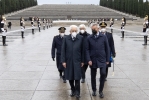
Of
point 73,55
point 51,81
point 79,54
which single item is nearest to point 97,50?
point 79,54

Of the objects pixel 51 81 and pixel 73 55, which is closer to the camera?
pixel 73 55

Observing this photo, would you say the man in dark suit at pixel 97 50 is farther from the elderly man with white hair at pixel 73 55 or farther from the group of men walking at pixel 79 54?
the elderly man with white hair at pixel 73 55

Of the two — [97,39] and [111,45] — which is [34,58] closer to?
→ [111,45]

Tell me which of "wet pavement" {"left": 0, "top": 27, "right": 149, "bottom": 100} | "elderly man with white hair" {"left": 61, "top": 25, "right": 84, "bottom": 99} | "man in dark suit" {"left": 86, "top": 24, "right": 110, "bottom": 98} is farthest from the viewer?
"wet pavement" {"left": 0, "top": 27, "right": 149, "bottom": 100}

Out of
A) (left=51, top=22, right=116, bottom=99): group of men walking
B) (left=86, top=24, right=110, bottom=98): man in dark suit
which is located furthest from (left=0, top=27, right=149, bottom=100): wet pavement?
(left=86, top=24, right=110, bottom=98): man in dark suit

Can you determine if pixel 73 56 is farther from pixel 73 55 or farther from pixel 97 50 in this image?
pixel 97 50

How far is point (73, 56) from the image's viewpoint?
6.69 m

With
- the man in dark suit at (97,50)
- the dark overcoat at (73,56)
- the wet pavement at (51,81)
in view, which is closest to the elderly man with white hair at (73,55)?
the dark overcoat at (73,56)

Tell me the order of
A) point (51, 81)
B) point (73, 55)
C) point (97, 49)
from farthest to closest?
point (51, 81) < point (97, 49) < point (73, 55)

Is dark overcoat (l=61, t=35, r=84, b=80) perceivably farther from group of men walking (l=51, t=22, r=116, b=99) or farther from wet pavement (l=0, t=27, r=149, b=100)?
wet pavement (l=0, t=27, r=149, b=100)

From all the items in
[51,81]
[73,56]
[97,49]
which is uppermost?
[97,49]

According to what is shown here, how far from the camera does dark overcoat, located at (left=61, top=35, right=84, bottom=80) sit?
6680 mm

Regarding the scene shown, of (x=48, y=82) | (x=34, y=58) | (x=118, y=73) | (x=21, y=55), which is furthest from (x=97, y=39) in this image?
(x=21, y=55)

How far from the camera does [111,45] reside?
8.28 meters
